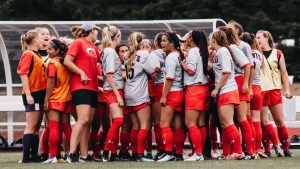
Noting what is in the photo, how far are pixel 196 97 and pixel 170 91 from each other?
445 mm

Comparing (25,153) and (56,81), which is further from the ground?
(56,81)

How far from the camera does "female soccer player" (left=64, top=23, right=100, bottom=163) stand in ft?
50.4

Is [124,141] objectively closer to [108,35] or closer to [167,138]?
[167,138]

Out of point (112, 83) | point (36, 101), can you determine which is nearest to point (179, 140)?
point (112, 83)

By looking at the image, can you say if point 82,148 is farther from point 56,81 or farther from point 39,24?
point 39,24

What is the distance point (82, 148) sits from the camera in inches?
617

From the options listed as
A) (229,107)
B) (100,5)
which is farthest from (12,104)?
(100,5)

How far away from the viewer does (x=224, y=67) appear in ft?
50.4

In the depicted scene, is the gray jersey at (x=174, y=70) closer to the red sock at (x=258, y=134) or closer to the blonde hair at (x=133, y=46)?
the blonde hair at (x=133, y=46)

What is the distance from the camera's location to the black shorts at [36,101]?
15703mm

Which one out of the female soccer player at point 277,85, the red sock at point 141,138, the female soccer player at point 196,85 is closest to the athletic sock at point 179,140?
the female soccer player at point 196,85

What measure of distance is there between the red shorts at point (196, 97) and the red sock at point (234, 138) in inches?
20.3

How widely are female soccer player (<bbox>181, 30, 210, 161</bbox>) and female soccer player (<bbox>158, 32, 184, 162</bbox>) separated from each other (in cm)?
14

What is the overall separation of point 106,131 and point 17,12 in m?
23.8
